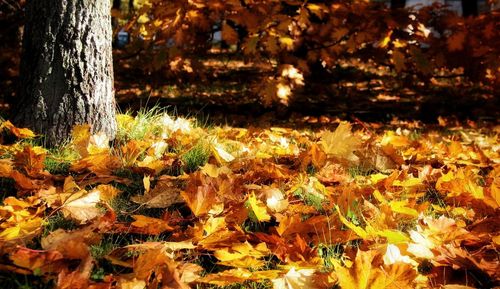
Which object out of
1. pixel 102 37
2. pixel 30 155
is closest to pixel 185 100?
pixel 102 37

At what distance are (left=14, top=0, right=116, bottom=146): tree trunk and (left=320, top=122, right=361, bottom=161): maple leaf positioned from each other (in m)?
1.28

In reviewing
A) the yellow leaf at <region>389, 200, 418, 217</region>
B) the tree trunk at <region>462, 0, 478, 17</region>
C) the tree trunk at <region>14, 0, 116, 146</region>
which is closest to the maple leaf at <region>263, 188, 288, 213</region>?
the yellow leaf at <region>389, 200, 418, 217</region>

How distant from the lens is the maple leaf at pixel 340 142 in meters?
2.21

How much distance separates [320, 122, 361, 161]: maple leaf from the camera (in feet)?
7.23

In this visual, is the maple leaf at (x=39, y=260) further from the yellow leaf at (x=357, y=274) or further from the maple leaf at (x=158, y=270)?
the yellow leaf at (x=357, y=274)

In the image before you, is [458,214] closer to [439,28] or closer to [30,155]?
[30,155]

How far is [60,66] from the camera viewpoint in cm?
242

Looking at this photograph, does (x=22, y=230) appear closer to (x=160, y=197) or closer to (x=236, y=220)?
(x=160, y=197)

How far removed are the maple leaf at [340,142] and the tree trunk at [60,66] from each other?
1279 mm

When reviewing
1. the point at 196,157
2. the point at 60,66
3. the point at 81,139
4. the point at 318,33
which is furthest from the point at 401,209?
the point at 318,33

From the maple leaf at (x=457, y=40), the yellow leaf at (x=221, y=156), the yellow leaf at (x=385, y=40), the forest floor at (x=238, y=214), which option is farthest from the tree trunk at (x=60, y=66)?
the maple leaf at (x=457, y=40)

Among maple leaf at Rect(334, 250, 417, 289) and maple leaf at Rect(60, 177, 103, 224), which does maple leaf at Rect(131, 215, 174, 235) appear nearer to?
maple leaf at Rect(60, 177, 103, 224)

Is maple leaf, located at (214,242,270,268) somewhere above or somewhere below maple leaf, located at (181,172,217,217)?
below

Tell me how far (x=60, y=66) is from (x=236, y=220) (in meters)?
1.47
